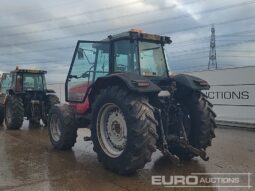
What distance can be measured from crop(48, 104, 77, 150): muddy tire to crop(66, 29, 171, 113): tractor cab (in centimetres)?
29

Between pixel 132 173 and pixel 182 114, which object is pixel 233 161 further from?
pixel 132 173

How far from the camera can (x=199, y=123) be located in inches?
255

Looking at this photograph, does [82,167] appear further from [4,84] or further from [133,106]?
[4,84]

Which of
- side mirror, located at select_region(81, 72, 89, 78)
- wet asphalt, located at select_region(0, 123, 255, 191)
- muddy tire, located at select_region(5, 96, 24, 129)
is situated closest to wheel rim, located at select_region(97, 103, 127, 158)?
wet asphalt, located at select_region(0, 123, 255, 191)

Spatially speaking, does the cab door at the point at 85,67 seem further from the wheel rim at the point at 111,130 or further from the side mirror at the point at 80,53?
the wheel rim at the point at 111,130

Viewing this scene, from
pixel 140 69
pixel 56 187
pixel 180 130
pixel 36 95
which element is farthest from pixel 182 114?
pixel 36 95

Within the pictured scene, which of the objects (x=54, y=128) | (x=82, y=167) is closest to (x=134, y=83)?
(x=82, y=167)

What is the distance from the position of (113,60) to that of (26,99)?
7141mm

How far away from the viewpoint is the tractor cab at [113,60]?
259 inches

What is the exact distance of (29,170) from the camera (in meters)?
6.10

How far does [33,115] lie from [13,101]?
947mm

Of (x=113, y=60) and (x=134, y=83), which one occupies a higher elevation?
(x=113, y=60)

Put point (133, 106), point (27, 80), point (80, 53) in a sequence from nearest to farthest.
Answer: point (133, 106)
point (80, 53)
point (27, 80)

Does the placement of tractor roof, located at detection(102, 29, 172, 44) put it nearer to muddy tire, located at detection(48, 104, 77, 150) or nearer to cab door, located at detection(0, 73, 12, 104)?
muddy tire, located at detection(48, 104, 77, 150)
